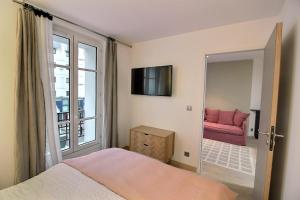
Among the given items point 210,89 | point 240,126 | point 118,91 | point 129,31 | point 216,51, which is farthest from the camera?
point 210,89

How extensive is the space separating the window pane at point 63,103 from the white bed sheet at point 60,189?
1.25 m

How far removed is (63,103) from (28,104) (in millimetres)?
661

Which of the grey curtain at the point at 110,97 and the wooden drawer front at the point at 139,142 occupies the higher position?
the grey curtain at the point at 110,97

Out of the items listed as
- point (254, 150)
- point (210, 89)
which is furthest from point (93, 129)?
point (210, 89)

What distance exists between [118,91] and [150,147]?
1.42m

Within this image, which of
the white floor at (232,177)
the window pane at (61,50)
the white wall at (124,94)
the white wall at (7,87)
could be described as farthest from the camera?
the white wall at (124,94)

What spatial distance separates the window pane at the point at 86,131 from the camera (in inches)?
115

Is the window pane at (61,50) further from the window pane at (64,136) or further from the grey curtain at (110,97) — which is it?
the window pane at (64,136)

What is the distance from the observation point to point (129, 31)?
9.36 feet

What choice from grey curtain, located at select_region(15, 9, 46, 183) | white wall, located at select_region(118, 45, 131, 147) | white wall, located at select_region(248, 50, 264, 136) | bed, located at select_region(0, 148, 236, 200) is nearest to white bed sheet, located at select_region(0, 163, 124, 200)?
bed, located at select_region(0, 148, 236, 200)

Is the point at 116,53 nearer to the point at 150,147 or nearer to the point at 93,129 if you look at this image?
the point at 93,129

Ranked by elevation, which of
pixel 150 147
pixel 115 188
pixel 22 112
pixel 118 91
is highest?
pixel 118 91

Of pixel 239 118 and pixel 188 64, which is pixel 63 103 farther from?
pixel 239 118

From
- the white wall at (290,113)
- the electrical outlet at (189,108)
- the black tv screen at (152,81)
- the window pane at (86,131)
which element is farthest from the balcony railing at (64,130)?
the white wall at (290,113)
